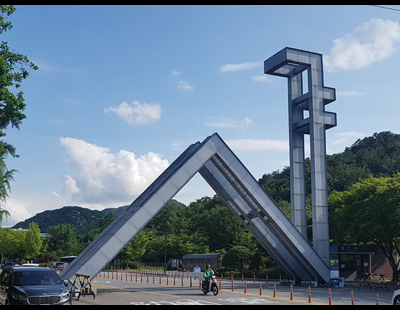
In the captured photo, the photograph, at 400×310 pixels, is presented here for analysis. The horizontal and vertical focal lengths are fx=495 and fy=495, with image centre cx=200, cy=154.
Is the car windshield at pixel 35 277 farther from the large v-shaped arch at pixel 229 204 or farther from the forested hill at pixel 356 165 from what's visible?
the forested hill at pixel 356 165

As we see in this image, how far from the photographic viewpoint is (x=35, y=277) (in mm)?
17781

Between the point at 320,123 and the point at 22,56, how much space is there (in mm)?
22371

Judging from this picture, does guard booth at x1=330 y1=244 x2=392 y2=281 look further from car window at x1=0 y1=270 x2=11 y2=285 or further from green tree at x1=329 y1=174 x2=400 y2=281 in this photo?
car window at x1=0 y1=270 x2=11 y2=285

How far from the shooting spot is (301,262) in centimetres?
3519

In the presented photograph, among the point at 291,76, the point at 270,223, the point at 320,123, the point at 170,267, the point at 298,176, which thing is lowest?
the point at 170,267

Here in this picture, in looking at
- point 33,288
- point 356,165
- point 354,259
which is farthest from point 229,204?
point 356,165

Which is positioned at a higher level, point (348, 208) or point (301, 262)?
point (348, 208)

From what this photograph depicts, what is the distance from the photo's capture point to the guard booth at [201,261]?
68812mm

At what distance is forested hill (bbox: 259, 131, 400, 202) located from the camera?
11125 centimetres

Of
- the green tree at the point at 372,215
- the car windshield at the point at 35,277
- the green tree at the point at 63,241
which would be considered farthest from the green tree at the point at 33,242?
the car windshield at the point at 35,277

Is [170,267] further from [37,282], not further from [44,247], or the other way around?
[37,282]

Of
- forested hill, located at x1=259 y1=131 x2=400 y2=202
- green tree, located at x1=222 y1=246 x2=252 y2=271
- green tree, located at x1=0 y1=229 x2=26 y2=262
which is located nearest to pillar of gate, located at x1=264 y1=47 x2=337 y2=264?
green tree, located at x1=222 y1=246 x2=252 y2=271

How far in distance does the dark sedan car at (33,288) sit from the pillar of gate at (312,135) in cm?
2316

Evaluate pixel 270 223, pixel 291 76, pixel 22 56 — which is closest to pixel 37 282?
pixel 22 56
